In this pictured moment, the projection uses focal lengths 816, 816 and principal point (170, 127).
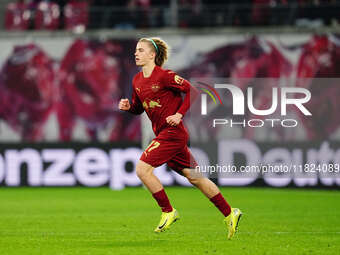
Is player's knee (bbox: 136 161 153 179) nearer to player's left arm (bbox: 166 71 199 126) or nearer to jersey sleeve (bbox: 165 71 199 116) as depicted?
player's left arm (bbox: 166 71 199 126)

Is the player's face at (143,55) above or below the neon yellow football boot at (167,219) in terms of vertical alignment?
above

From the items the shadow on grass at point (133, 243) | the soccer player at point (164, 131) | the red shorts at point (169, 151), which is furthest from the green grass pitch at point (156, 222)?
the red shorts at point (169, 151)

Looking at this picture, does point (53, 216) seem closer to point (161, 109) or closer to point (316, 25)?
point (161, 109)

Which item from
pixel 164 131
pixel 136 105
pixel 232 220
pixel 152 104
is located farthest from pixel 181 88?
pixel 232 220

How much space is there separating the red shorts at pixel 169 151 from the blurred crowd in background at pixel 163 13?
40.7 feet

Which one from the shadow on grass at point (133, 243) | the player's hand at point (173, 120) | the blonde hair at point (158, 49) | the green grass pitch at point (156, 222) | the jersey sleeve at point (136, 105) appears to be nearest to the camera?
the green grass pitch at point (156, 222)

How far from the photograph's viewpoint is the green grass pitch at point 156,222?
8.71 meters

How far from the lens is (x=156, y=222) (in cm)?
1171

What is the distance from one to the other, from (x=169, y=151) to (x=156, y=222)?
8.88 ft

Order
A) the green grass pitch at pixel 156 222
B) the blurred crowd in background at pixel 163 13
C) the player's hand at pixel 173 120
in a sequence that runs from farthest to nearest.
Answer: the blurred crowd in background at pixel 163 13
the player's hand at pixel 173 120
the green grass pitch at pixel 156 222

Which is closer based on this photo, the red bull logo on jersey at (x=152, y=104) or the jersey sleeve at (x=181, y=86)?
the jersey sleeve at (x=181, y=86)

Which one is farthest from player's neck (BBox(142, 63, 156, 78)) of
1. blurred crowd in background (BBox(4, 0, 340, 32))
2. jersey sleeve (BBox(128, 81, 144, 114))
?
blurred crowd in background (BBox(4, 0, 340, 32))

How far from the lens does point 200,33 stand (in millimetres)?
22078

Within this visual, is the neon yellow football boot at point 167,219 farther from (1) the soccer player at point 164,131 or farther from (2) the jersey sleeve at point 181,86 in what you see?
(2) the jersey sleeve at point 181,86
